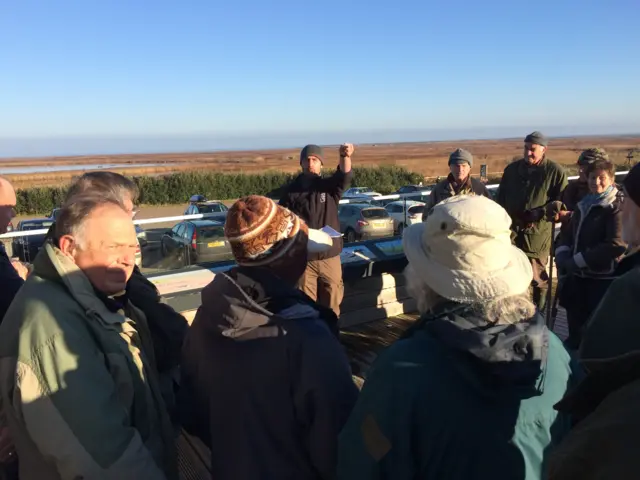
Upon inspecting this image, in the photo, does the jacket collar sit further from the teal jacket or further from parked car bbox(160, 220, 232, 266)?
A: parked car bbox(160, 220, 232, 266)

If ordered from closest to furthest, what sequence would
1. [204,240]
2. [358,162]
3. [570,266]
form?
[570,266], [204,240], [358,162]

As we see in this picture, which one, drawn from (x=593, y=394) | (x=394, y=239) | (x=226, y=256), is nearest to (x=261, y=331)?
(x=593, y=394)

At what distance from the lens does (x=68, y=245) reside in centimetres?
164

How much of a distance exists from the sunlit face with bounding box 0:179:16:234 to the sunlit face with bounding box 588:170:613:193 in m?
3.58

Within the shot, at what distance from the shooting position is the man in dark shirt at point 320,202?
440 cm

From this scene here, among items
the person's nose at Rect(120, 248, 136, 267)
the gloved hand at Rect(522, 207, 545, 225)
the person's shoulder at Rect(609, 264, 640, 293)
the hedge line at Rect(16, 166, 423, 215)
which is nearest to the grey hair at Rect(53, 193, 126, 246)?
the person's nose at Rect(120, 248, 136, 267)

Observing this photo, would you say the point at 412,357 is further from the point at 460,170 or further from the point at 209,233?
the point at 209,233

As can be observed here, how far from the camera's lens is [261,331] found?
4.86ft

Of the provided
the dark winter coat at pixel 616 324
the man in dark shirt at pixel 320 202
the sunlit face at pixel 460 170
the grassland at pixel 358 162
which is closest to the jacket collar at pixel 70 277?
the dark winter coat at pixel 616 324

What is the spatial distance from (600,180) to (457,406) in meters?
2.88

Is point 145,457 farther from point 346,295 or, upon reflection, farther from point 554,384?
point 346,295

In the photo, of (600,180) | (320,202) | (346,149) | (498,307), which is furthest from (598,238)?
(498,307)

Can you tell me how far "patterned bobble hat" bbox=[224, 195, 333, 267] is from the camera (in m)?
1.58

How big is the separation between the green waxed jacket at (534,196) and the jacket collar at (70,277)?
13.2 feet
